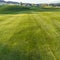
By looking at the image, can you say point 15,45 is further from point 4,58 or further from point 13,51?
point 4,58

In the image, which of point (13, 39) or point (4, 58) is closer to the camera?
point (4, 58)

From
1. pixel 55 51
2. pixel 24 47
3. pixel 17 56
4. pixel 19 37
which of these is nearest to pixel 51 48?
pixel 55 51

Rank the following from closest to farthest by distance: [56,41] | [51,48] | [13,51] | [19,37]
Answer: [13,51], [51,48], [56,41], [19,37]

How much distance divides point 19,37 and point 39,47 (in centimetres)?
315

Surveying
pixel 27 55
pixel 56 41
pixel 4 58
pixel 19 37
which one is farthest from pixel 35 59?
pixel 19 37

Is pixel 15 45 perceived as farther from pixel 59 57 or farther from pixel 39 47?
pixel 59 57

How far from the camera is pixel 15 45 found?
1289 centimetres

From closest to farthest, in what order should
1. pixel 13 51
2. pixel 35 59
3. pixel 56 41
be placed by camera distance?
pixel 35 59
pixel 13 51
pixel 56 41

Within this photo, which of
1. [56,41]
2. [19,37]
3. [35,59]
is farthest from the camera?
[19,37]

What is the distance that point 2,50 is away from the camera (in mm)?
11797

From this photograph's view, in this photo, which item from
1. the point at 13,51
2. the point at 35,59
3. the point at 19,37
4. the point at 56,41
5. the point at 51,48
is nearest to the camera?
the point at 35,59

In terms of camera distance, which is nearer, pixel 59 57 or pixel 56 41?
pixel 59 57

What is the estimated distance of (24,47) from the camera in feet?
40.9

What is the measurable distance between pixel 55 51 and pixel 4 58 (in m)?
2.95
